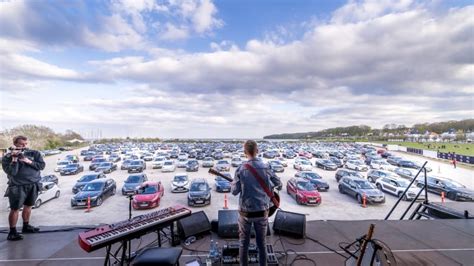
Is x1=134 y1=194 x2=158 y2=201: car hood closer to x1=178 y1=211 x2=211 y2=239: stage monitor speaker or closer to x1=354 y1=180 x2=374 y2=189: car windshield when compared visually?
x1=178 y1=211 x2=211 y2=239: stage monitor speaker

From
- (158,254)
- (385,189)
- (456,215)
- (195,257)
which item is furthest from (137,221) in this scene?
(385,189)

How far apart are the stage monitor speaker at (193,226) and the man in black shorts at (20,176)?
2.47m

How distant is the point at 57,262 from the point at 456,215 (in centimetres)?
742

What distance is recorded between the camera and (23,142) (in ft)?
12.0

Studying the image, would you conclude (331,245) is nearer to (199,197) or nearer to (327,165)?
(199,197)

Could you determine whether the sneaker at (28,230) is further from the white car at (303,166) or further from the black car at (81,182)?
the white car at (303,166)

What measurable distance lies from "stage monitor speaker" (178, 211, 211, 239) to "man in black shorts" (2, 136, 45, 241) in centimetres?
247

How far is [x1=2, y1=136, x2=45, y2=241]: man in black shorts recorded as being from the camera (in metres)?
3.54

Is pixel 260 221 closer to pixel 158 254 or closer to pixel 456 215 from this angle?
pixel 158 254

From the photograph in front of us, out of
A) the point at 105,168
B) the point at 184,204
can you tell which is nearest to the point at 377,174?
the point at 184,204

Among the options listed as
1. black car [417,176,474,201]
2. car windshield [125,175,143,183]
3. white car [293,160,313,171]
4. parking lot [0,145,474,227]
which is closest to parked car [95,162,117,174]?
parking lot [0,145,474,227]

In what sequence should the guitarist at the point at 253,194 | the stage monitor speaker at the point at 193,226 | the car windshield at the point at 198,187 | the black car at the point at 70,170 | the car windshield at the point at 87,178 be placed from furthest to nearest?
1. the black car at the point at 70,170
2. the car windshield at the point at 87,178
3. the car windshield at the point at 198,187
4. the stage monitor speaker at the point at 193,226
5. the guitarist at the point at 253,194

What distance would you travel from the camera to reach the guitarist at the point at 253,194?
246cm

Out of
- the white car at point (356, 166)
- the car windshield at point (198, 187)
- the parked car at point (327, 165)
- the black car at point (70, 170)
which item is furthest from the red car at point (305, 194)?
the black car at point (70, 170)
